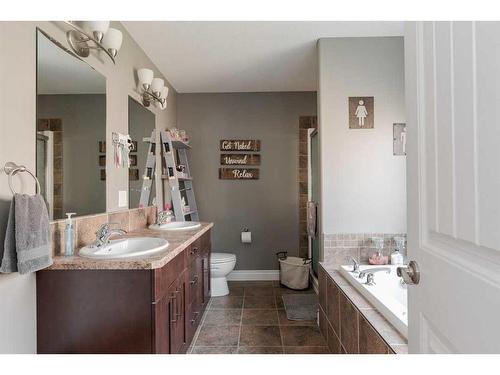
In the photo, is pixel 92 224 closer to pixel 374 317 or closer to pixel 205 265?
pixel 205 265

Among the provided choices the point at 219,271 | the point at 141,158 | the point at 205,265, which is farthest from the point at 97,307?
the point at 219,271

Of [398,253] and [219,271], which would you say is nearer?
[398,253]

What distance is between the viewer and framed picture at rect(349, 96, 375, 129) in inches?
97.3

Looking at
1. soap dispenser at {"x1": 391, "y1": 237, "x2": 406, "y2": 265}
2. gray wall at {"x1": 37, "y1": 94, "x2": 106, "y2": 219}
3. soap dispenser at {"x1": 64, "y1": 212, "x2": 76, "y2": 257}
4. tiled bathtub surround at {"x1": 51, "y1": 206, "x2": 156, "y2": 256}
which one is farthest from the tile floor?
gray wall at {"x1": 37, "y1": 94, "x2": 106, "y2": 219}

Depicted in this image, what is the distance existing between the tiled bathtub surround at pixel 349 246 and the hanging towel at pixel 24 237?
200 cm

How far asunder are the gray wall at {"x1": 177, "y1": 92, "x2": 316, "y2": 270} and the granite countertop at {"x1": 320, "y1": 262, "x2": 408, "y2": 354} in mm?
1682

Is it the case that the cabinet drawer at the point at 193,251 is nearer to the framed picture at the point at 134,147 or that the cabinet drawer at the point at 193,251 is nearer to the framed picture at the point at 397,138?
the framed picture at the point at 134,147

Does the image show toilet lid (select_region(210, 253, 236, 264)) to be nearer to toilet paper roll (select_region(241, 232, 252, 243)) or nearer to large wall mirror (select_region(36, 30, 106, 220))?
toilet paper roll (select_region(241, 232, 252, 243))

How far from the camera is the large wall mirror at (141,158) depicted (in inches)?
96.5

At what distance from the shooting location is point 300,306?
2.95 metres

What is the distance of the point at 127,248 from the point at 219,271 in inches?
58.1

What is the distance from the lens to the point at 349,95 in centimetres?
248
